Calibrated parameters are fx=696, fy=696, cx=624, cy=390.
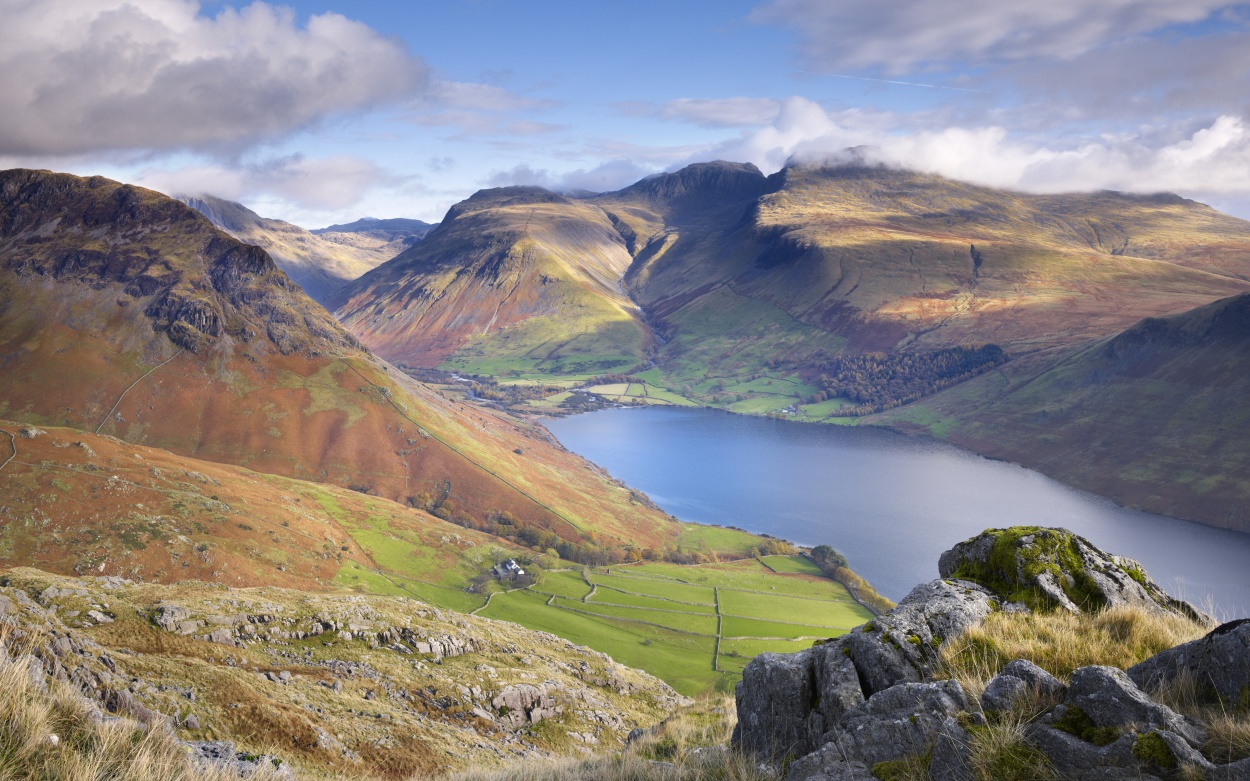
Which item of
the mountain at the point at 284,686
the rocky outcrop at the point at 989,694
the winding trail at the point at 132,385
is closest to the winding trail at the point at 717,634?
the mountain at the point at 284,686

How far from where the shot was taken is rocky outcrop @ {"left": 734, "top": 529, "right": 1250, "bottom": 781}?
5.97 metres

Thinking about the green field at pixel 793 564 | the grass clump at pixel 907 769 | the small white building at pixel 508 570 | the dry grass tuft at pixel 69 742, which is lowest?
the small white building at pixel 508 570

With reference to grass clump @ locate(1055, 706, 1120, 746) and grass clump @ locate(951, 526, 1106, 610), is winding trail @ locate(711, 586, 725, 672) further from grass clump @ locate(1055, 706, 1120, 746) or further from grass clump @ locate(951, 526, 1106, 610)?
grass clump @ locate(1055, 706, 1120, 746)

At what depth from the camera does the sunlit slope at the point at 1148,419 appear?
13250cm

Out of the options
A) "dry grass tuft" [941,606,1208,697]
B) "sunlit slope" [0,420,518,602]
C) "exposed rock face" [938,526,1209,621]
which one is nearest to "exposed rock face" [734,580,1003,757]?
"dry grass tuft" [941,606,1208,697]

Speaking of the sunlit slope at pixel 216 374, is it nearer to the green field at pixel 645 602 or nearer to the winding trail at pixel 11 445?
the green field at pixel 645 602

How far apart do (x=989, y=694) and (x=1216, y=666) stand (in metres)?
2.01

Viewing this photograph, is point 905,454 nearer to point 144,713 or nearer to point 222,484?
point 222,484

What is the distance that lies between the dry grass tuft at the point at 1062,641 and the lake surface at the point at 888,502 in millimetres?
96028

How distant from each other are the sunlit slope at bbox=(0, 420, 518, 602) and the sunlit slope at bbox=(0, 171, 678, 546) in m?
27.5

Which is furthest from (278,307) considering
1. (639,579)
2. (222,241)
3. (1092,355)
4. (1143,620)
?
(1092,355)

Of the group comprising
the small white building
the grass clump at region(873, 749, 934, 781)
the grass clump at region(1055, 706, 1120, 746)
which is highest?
the grass clump at region(1055, 706, 1120, 746)

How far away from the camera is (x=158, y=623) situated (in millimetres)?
25547

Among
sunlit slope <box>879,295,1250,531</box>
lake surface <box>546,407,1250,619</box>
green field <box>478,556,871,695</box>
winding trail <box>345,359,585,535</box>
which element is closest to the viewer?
green field <box>478,556,871,695</box>
